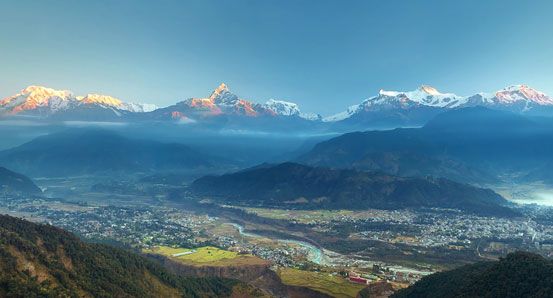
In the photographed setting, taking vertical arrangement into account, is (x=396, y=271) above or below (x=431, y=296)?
below

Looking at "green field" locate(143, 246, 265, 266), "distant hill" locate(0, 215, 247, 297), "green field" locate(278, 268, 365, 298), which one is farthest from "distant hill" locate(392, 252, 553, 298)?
"green field" locate(143, 246, 265, 266)

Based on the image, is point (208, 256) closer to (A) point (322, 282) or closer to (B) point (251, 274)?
(B) point (251, 274)

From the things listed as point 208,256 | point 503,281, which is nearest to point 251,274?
point 208,256

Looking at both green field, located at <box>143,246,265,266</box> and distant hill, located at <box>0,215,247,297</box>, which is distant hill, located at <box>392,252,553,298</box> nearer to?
distant hill, located at <box>0,215,247,297</box>

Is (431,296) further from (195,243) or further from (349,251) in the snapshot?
(195,243)

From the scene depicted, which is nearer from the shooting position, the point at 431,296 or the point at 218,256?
the point at 431,296

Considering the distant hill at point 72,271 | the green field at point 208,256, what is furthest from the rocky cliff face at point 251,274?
the distant hill at point 72,271

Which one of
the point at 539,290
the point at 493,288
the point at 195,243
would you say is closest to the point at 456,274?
the point at 493,288

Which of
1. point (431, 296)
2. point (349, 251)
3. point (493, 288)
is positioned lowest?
point (349, 251)
